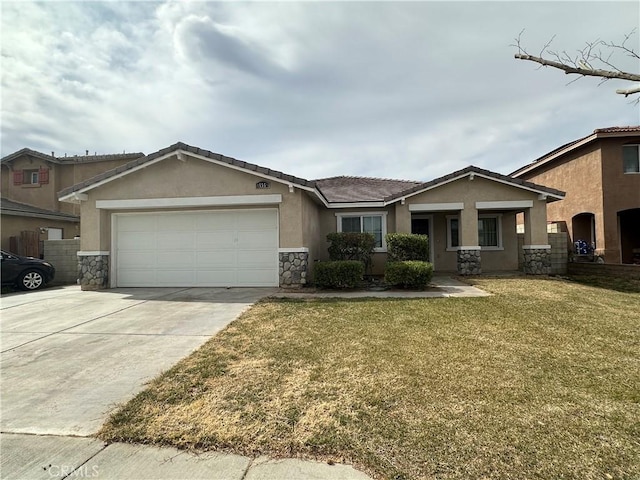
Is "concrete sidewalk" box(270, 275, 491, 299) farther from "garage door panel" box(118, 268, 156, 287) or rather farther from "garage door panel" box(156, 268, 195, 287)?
"garage door panel" box(118, 268, 156, 287)

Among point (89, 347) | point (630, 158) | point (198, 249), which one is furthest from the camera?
point (630, 158)

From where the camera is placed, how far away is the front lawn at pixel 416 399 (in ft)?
7.78

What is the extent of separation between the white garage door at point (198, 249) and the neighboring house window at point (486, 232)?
321 inches

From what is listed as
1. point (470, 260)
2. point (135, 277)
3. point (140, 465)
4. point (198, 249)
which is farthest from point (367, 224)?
point (140, 465)

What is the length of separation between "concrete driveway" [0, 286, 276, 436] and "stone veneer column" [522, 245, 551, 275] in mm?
9751

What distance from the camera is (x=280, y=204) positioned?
988 cm

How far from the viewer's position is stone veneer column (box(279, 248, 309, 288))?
32.3 feet

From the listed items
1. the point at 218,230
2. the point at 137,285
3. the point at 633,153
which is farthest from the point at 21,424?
the point at 633,153

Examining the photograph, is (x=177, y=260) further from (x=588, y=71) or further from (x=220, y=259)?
(x=588, y=71)

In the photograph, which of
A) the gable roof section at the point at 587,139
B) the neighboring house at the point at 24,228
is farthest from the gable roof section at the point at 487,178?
the neighboring house at the point at 24,228

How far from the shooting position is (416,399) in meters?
3.13

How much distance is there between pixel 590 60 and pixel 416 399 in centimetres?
373

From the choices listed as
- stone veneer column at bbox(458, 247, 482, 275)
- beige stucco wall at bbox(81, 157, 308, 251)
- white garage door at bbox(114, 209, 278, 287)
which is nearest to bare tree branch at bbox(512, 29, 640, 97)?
beige stucco wall at bbox(81, 157, 308, 251)

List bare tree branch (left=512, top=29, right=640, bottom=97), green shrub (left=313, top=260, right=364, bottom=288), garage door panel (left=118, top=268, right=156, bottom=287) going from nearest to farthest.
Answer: bare tree branch (left=512, top=29, right=640, bottom=97) < green shrub (left=313, top=260, right=364, bottom=288) < garage door panel (left=118, top=268, right=156, bottom=287)
